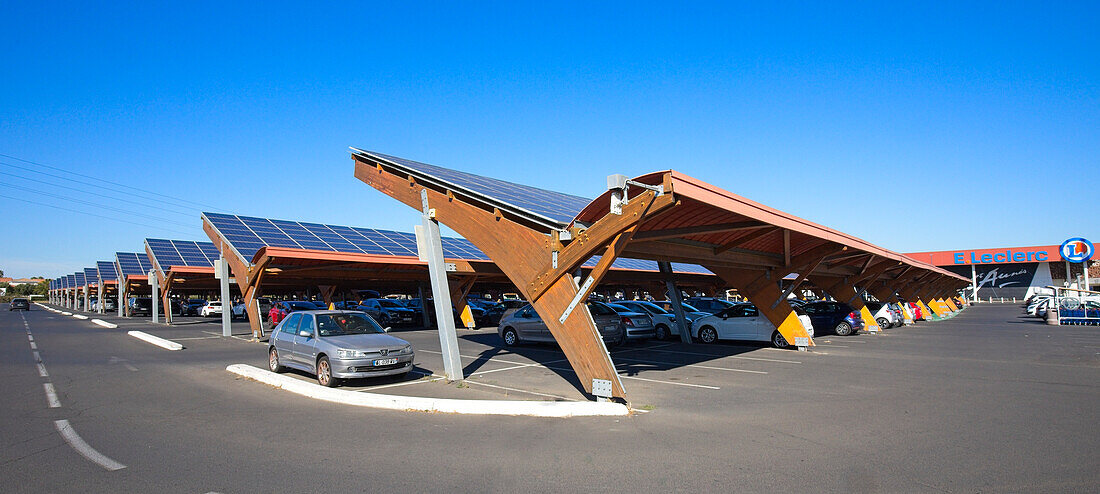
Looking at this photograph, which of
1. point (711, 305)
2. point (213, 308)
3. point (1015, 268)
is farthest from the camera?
point (1015, 268)

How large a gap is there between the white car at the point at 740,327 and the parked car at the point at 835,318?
515cm

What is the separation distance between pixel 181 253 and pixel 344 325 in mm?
30449

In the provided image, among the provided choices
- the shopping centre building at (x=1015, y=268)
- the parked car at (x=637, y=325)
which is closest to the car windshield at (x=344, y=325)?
the parked car at (x=637, y=325)

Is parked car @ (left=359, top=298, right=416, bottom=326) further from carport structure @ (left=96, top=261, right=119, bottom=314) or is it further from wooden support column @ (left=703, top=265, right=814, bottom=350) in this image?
carport structure @ (left=96, top=261, right=119, bottom=314)

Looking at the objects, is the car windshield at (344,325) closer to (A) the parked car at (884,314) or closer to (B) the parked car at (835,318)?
(B) the parked car at (835,318)

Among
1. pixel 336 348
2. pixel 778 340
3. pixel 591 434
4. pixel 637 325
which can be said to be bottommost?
pixel 778 340

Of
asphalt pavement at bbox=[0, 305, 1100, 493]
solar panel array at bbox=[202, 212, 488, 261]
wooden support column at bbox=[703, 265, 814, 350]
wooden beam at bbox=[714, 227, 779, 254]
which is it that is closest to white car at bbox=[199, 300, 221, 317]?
solar panel array at bbox=[202, 212, 488, 261]

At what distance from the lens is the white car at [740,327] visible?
19.5m

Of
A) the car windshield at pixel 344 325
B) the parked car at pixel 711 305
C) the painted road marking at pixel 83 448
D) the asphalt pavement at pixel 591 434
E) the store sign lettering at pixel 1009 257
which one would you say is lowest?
the asphalt pavement at pixel 591 434

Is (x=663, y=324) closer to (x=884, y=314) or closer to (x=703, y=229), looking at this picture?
(x=703, y=229)

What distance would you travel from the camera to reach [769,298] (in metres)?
19.1

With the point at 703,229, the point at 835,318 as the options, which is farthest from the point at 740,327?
the point at 703,229

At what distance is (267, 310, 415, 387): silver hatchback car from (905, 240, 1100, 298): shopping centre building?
64.6m

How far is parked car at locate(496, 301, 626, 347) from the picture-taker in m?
19.2
